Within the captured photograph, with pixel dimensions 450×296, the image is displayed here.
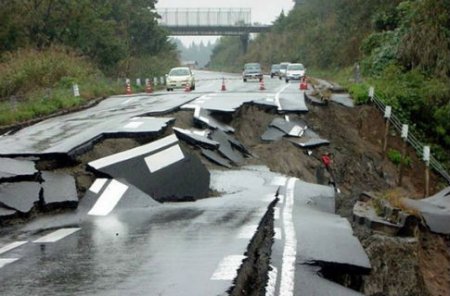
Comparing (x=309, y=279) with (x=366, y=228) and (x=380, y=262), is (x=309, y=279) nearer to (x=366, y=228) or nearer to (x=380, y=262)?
(x=380, y=262)

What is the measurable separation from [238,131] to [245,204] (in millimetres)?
8879

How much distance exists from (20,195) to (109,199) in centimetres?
127

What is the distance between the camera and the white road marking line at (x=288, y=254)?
18.6 ft

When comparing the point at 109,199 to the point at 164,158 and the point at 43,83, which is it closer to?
the point at 164,158

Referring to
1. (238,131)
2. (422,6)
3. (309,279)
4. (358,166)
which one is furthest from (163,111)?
(422,6)

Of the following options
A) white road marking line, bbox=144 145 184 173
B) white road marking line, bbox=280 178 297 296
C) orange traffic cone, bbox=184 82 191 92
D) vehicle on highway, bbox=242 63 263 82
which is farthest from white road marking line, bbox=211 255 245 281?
vehicle on highway, bbox=242 63 263 82

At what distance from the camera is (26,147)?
1231 cm

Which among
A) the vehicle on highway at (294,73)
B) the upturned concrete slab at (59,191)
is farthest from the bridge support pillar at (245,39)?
the upturned concrete slab at (59,191)

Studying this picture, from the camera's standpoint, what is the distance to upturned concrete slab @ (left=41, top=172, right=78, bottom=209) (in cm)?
934

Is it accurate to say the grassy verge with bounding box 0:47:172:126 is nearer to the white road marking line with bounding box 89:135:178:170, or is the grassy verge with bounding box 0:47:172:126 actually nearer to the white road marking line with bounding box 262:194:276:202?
the white road marking line with bounding box 89:135:178:170

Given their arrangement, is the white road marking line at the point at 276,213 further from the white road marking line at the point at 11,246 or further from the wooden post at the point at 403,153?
the wooden post at the point at 403,153

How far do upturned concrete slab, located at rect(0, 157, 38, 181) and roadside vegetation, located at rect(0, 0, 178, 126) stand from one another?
32.5 ft

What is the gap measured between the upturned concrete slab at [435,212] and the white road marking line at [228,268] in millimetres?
5422

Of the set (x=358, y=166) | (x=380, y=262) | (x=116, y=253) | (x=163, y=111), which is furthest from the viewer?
(x=358, y=166)
